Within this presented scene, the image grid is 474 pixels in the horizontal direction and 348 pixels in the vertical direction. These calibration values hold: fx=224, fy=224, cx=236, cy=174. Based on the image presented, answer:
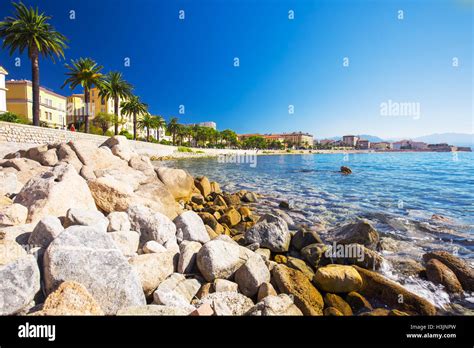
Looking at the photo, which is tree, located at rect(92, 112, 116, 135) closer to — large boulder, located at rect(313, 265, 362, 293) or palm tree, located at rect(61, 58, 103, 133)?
palm tree, located at rect(61, 58, 103, 133)

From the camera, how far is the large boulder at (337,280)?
4797 millimetres

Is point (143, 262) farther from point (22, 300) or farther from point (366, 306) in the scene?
point (366, 306)

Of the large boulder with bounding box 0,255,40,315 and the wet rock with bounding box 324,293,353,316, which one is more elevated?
the large boulder with bounding box 0,255,40,315

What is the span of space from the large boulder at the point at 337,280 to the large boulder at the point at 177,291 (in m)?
2.62

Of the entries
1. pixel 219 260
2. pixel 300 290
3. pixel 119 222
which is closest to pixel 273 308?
pixel 300 290

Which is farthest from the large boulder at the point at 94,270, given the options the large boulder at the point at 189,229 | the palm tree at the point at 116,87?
the palm tree at the point at 116,87

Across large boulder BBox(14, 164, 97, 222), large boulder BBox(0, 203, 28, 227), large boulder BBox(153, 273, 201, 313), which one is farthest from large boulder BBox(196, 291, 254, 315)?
large boulder BBox(0, 203, 28, 227)

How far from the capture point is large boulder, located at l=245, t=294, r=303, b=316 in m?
3.45

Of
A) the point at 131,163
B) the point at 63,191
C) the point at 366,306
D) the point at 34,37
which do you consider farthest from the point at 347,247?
the point at 34,37

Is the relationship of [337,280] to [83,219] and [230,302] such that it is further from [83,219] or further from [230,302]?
[83,219]

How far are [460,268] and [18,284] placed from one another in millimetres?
9287

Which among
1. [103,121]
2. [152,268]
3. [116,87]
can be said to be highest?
[116,87]

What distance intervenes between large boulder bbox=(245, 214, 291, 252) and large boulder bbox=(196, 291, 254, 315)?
2.95 metres

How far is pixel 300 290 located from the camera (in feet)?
14.4
